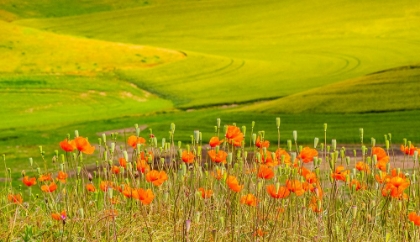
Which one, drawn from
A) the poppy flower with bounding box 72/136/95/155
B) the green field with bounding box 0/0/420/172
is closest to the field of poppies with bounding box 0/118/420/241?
the poppy flower with bounding box 72/136/95/155

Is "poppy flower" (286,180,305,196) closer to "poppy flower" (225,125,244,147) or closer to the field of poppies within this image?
the field of poppies

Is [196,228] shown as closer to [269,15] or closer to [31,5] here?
[269,15]

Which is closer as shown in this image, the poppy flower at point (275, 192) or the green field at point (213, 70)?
the poppy flower at point (275, 192)

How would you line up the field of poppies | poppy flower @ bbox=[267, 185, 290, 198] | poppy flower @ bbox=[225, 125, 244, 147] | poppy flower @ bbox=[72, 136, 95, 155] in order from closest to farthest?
poppy flower @ bbox=[267, 185, 290, 198] < poppy flower @ bbox=[72, 136, 95, 155] < the field of poppies < poppy flower @ bbox=[225, 125, 244, 147]

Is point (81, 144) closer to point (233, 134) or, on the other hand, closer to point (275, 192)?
point (233, 134)

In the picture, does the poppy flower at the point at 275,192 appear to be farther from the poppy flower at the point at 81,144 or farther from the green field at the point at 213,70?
the green field at the point at 213,70

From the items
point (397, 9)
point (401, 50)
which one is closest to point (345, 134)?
point (401, 50)

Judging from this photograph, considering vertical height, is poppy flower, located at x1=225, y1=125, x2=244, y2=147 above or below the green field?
below

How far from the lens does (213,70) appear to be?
111 feet

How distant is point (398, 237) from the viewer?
5.82 meters

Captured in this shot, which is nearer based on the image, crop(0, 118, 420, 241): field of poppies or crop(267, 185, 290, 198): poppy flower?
crop(267, 185, 290, 198): poppy flower

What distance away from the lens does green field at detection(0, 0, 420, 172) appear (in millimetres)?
20312

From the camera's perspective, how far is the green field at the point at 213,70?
20.3m

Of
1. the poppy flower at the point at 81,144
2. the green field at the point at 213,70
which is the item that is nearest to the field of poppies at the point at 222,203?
the poppy flower at the point at 81,144
